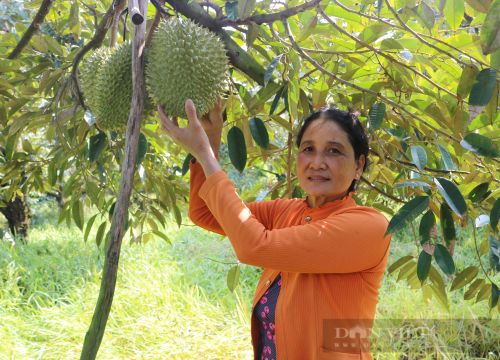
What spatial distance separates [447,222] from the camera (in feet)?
2.82

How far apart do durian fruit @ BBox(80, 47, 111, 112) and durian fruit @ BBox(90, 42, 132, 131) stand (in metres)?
0.03

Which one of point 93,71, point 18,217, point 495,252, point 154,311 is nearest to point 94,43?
point 93,71

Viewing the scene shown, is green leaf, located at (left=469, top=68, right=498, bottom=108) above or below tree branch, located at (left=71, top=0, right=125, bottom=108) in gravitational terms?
below

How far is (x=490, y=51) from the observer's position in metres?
0.63

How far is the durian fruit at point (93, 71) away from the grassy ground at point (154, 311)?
1192 mm

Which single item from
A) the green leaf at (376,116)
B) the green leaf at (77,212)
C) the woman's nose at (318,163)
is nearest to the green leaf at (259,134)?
the woman's nose at (318,163)

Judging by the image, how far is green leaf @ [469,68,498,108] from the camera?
2.31ft

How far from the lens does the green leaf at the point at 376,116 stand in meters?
0.95

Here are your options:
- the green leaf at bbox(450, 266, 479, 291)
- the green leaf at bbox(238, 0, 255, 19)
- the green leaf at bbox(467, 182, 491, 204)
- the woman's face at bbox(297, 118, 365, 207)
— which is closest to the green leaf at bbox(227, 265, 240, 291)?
the woman's face at bbox(297, 118, 365, 207)

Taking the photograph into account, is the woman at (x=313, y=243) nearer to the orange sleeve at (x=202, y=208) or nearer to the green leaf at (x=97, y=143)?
the orange sleeve at (x=202, y=208)

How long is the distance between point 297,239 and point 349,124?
29cm

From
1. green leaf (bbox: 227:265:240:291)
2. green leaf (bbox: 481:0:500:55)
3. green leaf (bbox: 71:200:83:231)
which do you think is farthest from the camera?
green leaf (bbox: 71:200:83:231)

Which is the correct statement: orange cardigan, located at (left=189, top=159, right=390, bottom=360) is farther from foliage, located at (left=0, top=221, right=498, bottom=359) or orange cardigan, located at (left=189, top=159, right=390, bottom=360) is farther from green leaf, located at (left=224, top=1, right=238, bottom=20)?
foliage, located at (left=0, top=221, right=498, bottom=359)

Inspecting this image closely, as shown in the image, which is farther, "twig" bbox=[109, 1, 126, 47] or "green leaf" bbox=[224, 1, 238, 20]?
"twig" bbox=[109, 1, 126, 47]
